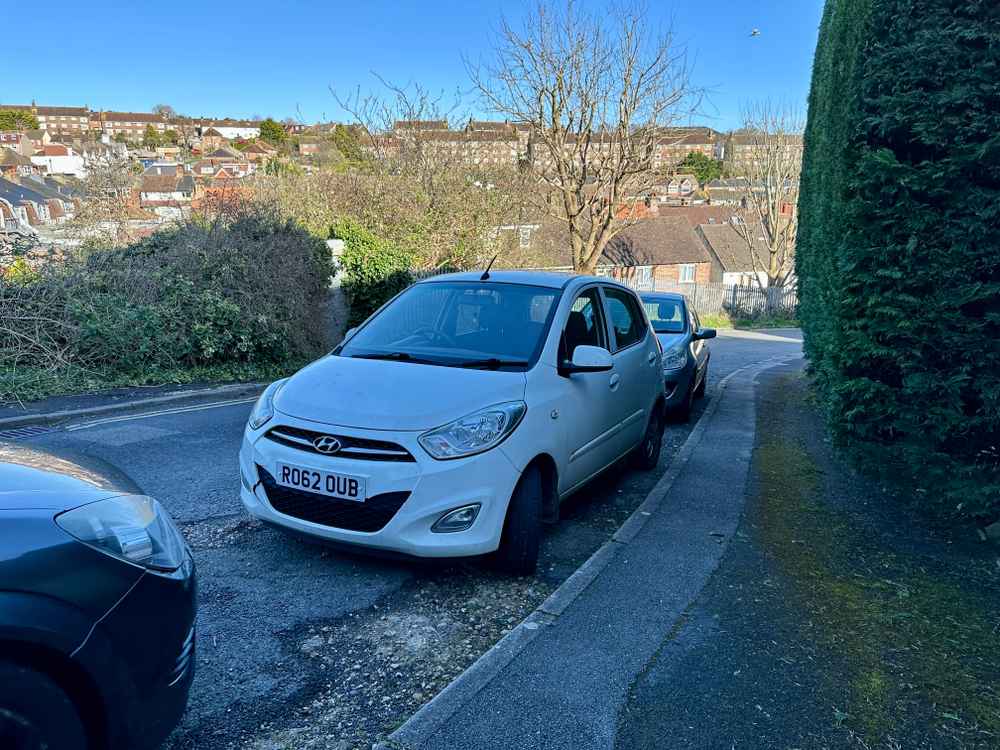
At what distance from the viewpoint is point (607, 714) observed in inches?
118

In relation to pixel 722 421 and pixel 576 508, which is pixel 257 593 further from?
pixel 722 421

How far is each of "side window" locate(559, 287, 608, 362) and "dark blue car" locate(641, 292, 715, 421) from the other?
9.64ft

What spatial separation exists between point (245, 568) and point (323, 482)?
0.94 meters

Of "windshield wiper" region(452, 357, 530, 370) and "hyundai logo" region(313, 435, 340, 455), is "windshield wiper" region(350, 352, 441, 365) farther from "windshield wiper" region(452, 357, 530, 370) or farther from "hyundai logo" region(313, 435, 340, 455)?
"hyundai logo" region(313, 435, 340, 455)

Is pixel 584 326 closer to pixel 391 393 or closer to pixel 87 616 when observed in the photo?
pixel 391 393

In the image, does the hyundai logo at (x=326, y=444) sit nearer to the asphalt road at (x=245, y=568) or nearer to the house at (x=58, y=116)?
the asphalt road at (x=245, y=568)

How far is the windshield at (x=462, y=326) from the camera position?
484 cm

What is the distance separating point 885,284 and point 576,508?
2.87 metres

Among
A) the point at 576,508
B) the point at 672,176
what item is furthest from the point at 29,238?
the point at 672,176

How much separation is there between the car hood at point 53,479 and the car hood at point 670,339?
8036 mm

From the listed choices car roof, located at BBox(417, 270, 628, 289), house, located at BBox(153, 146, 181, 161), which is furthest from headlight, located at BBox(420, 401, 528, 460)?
house, located at BBox(153, 146, 181, 161)

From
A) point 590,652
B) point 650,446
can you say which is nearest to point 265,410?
point 590,652

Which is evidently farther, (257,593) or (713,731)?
(257,593)

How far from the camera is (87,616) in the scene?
6.85 ft
